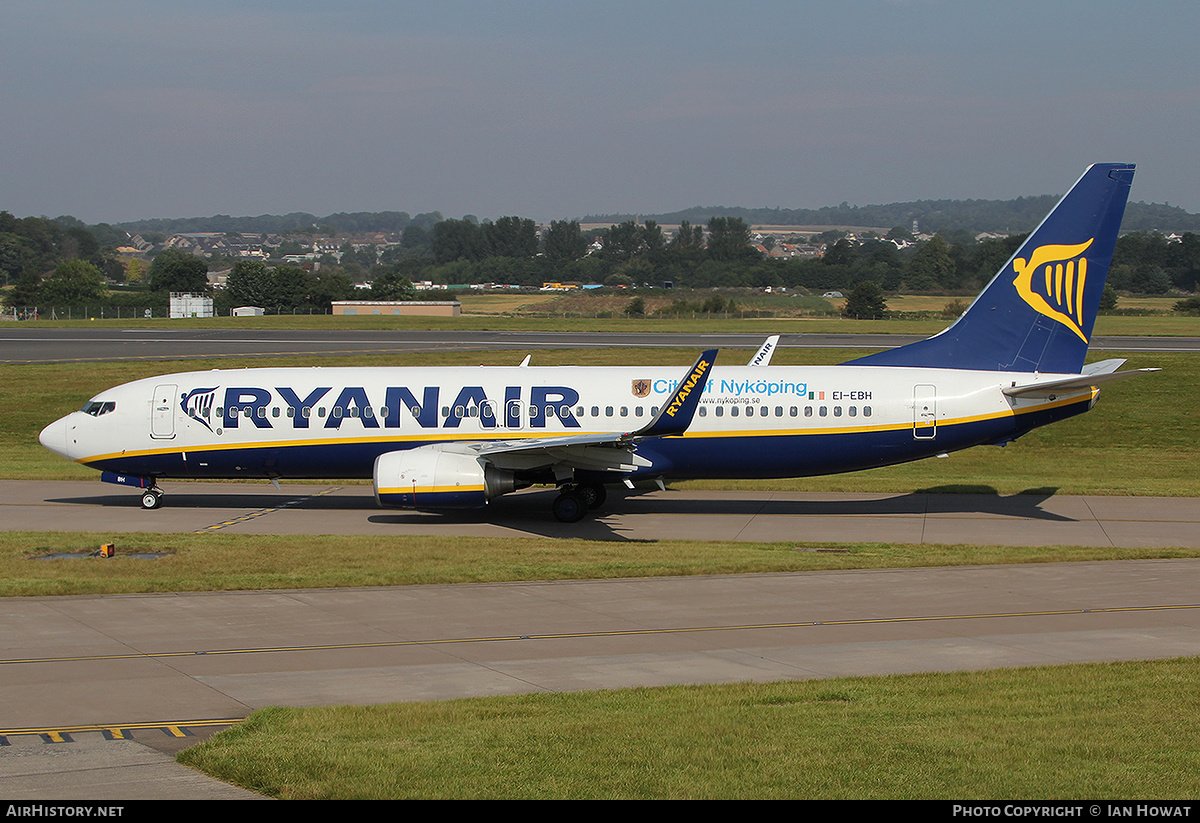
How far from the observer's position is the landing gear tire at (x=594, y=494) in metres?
31.3

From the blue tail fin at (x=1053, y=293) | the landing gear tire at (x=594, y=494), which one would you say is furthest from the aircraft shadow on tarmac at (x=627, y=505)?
the blue tail fin at (x=1053, y=293)

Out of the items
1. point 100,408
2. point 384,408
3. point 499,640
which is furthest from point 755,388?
point 100,408

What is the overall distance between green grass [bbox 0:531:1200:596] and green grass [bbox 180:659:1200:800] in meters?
8.28

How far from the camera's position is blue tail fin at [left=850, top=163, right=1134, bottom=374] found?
30125mm

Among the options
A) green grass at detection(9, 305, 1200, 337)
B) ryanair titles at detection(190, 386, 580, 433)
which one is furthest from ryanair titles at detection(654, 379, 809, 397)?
green grass at detection(9, 305, 1200, 337)

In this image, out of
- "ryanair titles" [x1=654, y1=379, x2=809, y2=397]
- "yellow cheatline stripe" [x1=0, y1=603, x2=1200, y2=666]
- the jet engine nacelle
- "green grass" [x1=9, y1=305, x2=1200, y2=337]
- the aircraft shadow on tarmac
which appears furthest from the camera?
"green grass" [x1=9, y1=305, x2=1200, y2=337]

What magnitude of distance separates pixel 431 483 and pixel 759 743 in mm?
17001

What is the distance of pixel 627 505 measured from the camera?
33.4m

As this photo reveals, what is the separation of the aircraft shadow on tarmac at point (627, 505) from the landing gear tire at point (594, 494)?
1.26ft

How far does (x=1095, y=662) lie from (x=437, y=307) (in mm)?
114696

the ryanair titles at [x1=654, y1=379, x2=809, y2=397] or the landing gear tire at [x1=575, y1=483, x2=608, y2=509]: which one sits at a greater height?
the ryanair titles at [x1=654, y1=379, x2=809, y2=397]

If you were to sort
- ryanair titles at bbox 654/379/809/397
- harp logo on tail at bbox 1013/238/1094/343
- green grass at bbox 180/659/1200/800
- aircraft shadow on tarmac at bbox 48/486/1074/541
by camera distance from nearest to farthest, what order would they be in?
1. green grass at bbox 180/659/1200/800
2. harp logo on tail at bbox 1013/238/1094/343
3. ryanair titles at bbox 654/379/809/397
4. aircraft shadow on tarmac at bbox 48/486/1074/541

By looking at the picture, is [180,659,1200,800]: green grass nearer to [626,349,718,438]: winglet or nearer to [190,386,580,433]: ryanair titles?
[626,349,718,438]: winglet
